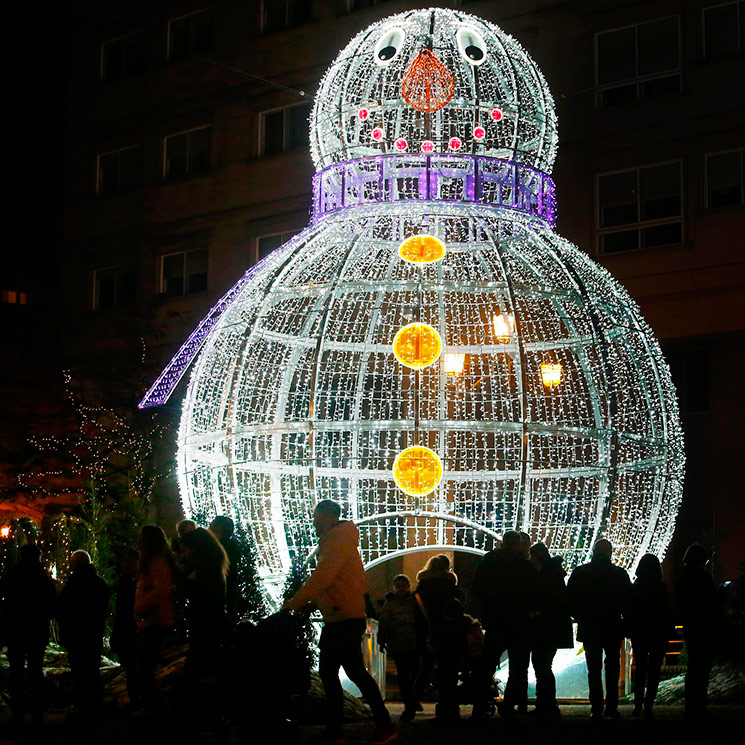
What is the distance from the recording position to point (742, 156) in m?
21.7

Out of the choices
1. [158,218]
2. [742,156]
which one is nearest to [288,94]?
[158,218]

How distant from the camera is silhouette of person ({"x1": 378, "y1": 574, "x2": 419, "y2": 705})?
1238 centimetres

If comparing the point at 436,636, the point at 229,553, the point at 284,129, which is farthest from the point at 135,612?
the point at 284,129

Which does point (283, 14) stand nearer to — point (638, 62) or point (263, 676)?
point (638, 62)

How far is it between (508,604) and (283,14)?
1892cm

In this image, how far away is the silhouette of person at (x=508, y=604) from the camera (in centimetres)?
1118

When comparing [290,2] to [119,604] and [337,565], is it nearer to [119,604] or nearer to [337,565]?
[119,604]

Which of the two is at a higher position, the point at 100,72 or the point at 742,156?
the point at 100,72

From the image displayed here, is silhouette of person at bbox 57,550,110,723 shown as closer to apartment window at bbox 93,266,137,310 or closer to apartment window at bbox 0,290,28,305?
apartment window at bbox 93,266,137,310

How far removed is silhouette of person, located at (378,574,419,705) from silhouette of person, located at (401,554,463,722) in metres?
0.17

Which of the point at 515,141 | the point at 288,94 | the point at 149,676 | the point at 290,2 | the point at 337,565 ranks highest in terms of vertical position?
the point at 290,2

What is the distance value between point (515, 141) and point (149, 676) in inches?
253

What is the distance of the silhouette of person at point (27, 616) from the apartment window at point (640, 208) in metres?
13.5

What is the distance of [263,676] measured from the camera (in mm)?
9453
